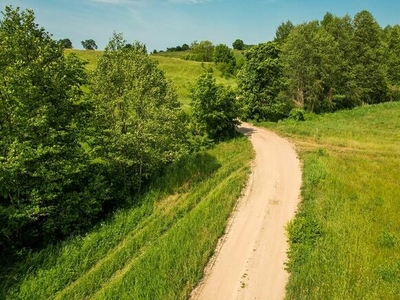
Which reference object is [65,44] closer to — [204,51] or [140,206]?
[140,206]

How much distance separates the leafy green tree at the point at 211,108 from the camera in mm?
30438

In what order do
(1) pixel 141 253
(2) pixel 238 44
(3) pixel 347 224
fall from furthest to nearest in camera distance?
1. (2) pixel 238 44
2. (3) pixel 347 224
3. (1) pixel 141 253

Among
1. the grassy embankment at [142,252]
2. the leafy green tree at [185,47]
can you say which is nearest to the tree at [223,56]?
the grassy embankment at [142,252]

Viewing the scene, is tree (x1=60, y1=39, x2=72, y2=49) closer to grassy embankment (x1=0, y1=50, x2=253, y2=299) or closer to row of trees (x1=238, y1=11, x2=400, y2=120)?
grassy embankment (x1=0, y1=50, x2=253, y2=299)

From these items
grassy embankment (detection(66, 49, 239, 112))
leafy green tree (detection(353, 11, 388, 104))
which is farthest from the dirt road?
grassy embankment (detection(66, 49, 239, 112))

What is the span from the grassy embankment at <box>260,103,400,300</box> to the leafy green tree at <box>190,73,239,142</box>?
776 centimetres

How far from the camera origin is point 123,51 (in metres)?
29.5

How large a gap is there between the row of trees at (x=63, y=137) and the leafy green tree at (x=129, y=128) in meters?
0.07

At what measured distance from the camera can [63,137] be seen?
1752 centimetres

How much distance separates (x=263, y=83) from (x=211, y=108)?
13667 mm

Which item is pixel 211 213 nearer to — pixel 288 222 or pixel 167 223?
pixel 167 223

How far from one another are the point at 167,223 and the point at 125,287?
5.43 metres

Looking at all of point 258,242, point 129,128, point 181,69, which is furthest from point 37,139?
point 181,69

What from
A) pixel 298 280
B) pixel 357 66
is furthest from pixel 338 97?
pixel 298 280
